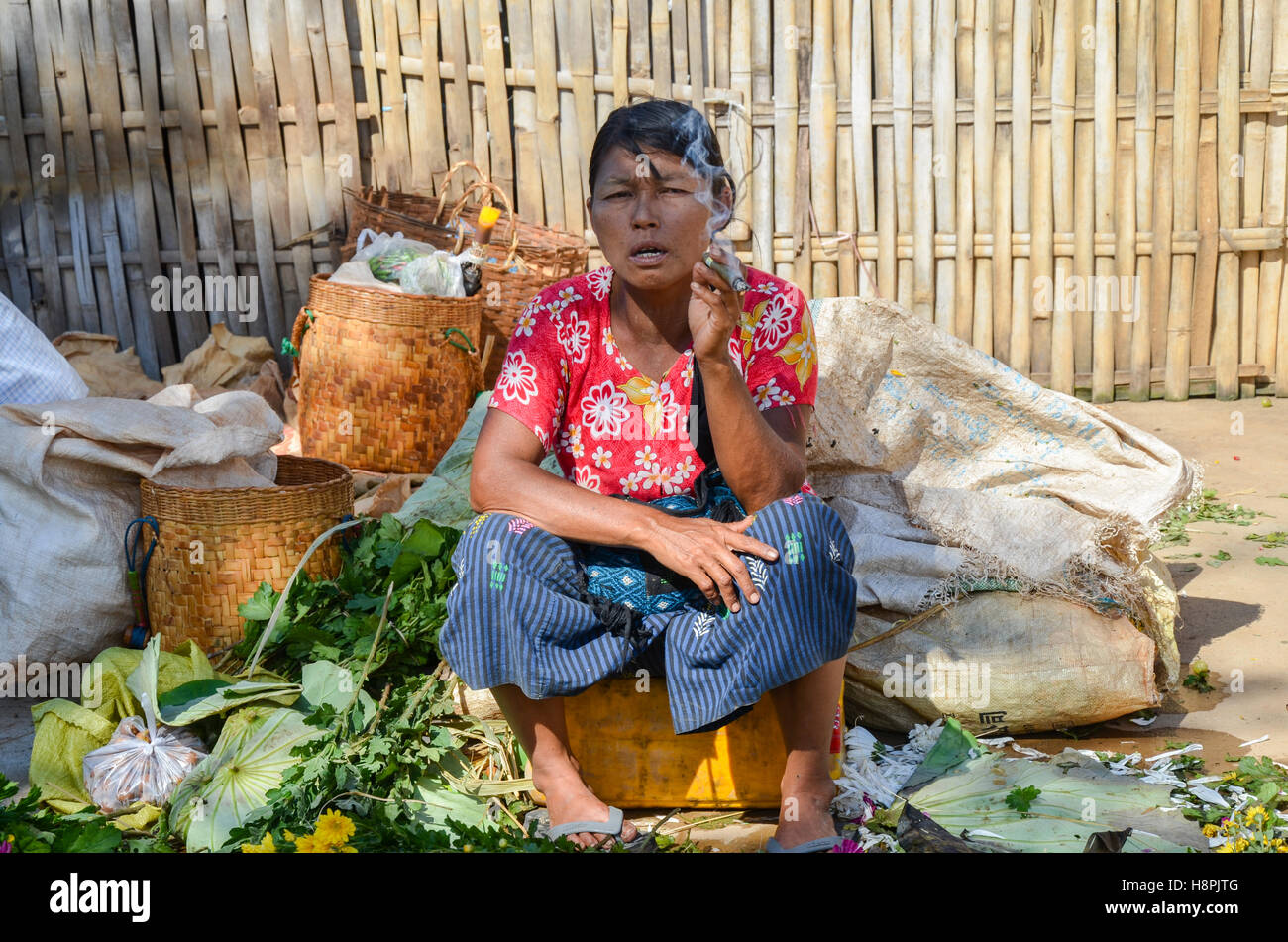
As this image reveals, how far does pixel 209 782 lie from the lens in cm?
277

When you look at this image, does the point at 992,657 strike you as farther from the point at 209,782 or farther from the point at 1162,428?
the point at 1162,428

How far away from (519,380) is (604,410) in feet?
0.70

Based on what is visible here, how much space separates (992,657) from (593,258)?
3.44 meters

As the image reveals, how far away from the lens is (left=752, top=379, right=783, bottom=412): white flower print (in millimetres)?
2713

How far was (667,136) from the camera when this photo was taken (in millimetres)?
2629

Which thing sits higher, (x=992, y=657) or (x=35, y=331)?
(x=35, y=331)

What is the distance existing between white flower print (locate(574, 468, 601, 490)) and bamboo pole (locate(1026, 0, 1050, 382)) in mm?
3832

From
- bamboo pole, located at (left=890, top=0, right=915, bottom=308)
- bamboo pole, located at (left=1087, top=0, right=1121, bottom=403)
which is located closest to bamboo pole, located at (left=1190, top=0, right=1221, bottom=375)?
bamboo pole, located at (left=1087, top=0, right=1121, bottom=403)

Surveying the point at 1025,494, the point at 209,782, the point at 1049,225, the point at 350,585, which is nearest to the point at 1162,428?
the point at 1049,225

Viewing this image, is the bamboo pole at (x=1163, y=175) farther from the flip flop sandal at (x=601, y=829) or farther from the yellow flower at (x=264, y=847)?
the yellow flower at (x=264, y=847)

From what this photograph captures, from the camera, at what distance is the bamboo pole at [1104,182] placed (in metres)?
5.78

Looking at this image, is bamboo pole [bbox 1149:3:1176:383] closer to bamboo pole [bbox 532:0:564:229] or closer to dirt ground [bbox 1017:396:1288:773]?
dirt ground [bbox 1017:396:1288:773]
